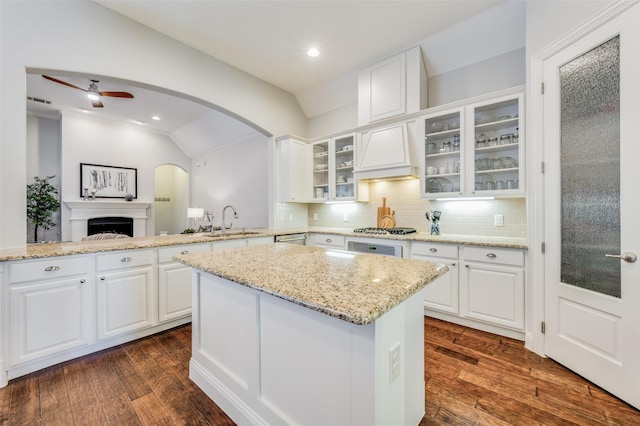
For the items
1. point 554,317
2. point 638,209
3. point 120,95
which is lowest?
point 554,317

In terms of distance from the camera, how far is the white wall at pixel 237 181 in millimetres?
5512

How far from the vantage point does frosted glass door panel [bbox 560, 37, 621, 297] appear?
5.72ft

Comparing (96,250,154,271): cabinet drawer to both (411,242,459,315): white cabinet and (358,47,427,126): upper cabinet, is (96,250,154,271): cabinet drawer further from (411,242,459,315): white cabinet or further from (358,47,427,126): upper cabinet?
(358,47,427,126): upper cabinet

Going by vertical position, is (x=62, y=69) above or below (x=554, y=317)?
above

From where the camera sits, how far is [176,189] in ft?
28.4

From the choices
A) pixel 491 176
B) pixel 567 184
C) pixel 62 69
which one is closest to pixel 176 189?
pixel 62 69

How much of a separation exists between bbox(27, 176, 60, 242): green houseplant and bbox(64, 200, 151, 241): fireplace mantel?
360 millimetres

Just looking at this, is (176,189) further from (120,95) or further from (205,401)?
(205,401)

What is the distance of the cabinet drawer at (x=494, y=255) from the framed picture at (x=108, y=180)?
707 centimetres

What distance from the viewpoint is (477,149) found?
2898 millimetres

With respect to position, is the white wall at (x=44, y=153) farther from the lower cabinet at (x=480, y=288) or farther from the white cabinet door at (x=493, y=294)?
the white cabinet door at (x=493, y=294)

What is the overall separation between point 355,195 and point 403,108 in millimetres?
1294

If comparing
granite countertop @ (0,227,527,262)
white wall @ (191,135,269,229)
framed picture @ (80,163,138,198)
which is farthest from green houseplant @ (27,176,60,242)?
granite countertop @ (0,227,527,262)

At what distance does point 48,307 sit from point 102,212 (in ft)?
16.0
